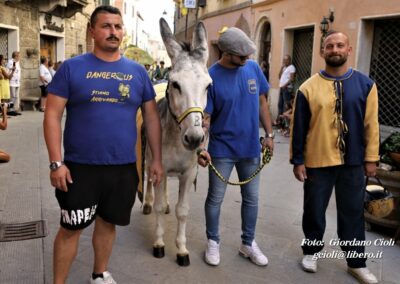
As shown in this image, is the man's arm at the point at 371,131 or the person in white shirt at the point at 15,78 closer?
the man's arm at the point at 371,131

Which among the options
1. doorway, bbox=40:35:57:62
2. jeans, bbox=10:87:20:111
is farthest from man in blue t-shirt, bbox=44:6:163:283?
doorway, bbox=40:35:57:62

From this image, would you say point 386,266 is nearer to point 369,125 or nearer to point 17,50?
point 369,125

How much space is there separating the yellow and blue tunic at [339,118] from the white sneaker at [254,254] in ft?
2.79

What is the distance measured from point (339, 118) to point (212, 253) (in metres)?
1.47

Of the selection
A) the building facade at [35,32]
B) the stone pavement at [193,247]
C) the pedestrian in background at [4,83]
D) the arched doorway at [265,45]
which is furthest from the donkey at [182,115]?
the building facade at [35,32]

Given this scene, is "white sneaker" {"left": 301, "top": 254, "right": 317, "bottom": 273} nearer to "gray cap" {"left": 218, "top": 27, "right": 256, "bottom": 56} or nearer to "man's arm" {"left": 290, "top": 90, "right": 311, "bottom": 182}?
"man's arm" {"left": 290, "top": 90, "right": 311, "bottom": 182}

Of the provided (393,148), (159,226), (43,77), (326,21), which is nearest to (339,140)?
(393,148)

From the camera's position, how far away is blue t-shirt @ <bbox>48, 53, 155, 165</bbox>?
242 centimetres

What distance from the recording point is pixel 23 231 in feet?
13.1

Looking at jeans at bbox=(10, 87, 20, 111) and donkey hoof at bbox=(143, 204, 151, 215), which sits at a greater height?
jeans at bbox=(10, 87, 20, 111)

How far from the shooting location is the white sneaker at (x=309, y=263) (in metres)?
3.38

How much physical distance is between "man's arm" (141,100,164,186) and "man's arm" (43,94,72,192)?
559 mm

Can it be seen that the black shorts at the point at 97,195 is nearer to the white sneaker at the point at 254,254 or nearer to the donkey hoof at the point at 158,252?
the donkey hoof at the point at 158,252

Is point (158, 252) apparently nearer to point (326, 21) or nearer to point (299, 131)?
point (299, 131)
